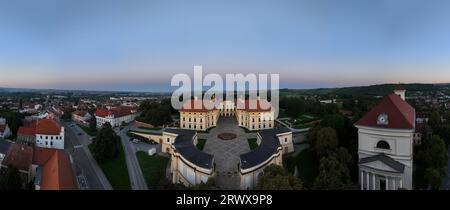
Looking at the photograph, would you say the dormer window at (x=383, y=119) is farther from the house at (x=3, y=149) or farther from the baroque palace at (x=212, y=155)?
the house at (x=3, y=149)

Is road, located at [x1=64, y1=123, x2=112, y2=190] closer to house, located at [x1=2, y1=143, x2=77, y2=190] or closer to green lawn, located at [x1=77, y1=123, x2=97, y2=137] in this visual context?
green lawn, located at [x1=77, y1=123, x2=97, y2=137]

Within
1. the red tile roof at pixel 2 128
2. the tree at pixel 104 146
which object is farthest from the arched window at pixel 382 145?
the red tile roof at pixel 2 128

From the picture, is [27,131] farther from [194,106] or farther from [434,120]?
[434,120]

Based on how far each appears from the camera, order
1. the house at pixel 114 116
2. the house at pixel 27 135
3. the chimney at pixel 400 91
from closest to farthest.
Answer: the chimney at pixel 400 91, the house at pixel 27 135, the house at pixel 114 116

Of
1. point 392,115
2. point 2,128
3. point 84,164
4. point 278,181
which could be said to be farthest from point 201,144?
point 2,128

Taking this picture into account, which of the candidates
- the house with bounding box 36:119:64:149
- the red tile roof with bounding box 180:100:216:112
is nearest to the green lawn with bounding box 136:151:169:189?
the house with bounding box 36:119:64:149

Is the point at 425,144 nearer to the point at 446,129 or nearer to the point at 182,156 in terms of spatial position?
the point at 446,129
